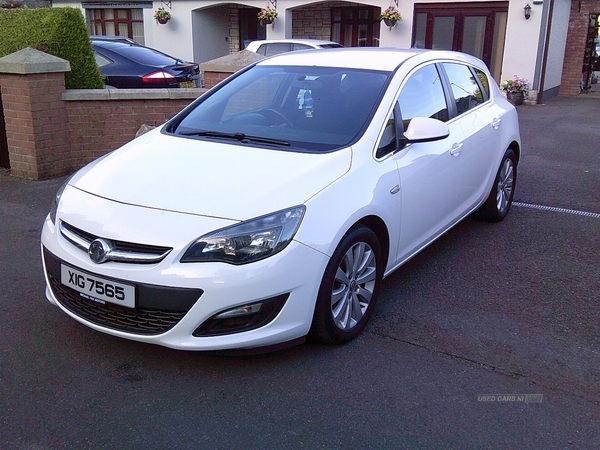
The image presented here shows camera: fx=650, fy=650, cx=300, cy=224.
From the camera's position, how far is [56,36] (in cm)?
778

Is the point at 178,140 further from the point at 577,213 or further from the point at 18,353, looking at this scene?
the point at 577,213

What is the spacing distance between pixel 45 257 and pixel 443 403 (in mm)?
2262

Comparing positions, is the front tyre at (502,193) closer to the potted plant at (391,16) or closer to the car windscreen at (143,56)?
the car windscreen at (143,56)

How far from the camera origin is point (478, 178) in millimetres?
5273

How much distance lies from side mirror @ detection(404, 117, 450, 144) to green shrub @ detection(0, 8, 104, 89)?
536cm

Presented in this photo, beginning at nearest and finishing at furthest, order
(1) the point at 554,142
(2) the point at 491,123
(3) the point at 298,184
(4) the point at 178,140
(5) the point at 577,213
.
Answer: (3) the point at 298,184 → (4) the point at 178,140 → (2) the point at 491,123 → (5) the point at 577,213 → (1) the point at 554,142

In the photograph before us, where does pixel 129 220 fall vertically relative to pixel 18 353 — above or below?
above

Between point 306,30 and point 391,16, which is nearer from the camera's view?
point 391,16

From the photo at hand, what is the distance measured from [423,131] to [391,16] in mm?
14364

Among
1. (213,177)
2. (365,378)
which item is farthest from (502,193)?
(213,177)

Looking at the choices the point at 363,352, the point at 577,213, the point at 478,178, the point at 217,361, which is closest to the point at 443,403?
the point at 363,352

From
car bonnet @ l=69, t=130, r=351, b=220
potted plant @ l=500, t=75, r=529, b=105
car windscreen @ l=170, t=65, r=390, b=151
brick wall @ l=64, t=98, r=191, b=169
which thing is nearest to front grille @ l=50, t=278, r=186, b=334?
car bonnet @ l=69, t=130, r=351, b=220

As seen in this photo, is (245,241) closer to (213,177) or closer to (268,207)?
(268,207)

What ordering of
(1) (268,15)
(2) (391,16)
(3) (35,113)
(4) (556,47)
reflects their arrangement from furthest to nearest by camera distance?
(1) (268,15)
(4) (556,47)
(2) (391,16)
(3) (35,113)
